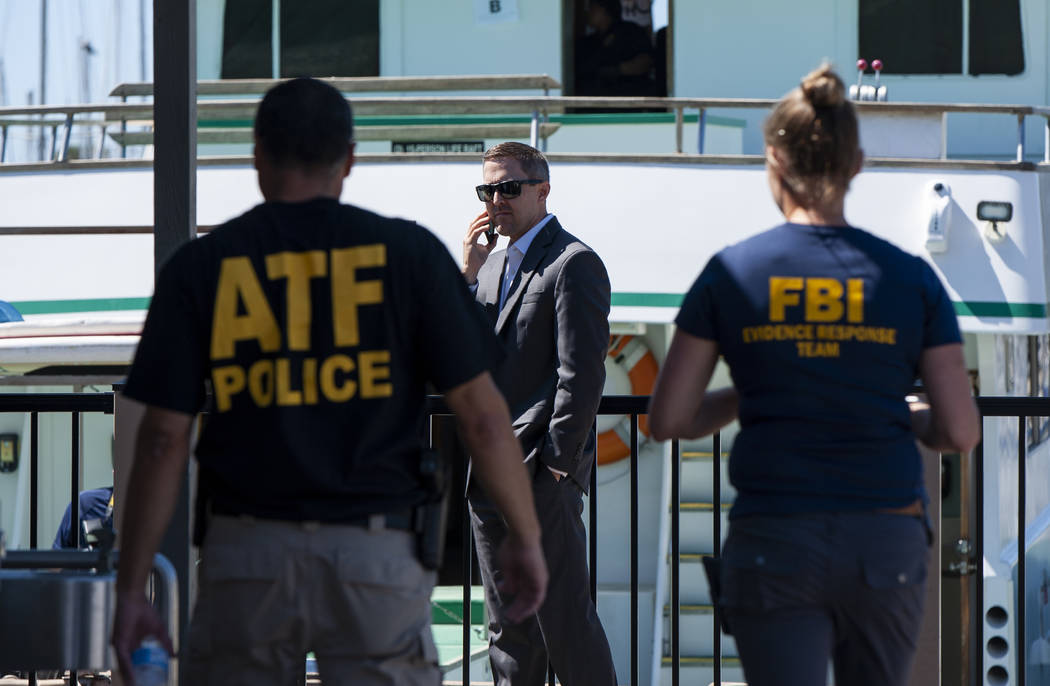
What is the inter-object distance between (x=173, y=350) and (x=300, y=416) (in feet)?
0.81

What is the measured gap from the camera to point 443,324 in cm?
213

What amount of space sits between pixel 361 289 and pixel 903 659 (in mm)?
1123

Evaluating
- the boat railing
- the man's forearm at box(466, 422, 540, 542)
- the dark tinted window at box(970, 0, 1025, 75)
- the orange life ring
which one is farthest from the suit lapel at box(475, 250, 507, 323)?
the dark tinted window at box(970, 0, 1025, 75)

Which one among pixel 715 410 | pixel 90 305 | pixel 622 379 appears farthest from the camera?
pixel 622 379

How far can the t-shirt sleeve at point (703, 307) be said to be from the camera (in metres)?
2.24

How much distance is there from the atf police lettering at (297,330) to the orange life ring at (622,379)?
7.59 meters

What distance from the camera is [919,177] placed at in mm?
9422

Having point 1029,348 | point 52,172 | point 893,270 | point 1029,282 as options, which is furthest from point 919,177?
point 893,270

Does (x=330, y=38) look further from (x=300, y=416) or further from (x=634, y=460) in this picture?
(x=300, y=416)

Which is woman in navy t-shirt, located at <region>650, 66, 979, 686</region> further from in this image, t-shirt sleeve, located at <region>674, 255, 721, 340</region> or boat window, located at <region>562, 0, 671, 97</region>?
boat window, located at <region>562, 0, 671, 97</region>

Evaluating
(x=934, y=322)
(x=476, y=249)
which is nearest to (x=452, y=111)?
(x=476, y=249)

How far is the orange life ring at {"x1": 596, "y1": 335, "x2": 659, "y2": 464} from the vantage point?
969 cm

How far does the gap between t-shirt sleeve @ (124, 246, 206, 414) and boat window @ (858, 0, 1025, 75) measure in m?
10.6

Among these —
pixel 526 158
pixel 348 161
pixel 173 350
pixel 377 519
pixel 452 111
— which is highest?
pixel 452 111
